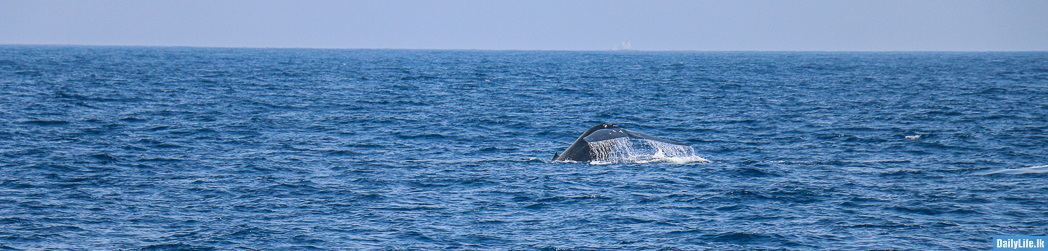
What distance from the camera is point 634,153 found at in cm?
3544

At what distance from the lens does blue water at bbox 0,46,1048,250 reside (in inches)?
864

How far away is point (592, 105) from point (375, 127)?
1969 centimetres

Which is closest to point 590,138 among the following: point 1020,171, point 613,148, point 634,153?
point 613,148

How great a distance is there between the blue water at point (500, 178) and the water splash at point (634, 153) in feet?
4.01

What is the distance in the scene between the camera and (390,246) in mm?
20891

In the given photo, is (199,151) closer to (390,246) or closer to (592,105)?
(390,246)

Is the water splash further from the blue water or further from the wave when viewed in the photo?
the wave

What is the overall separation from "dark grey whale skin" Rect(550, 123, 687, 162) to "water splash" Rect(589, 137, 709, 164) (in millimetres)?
301

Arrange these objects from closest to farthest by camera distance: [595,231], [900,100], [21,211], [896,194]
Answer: [595,231]
[21,211]
[896,194]
[900,100]

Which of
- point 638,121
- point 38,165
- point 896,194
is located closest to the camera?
point 896,194

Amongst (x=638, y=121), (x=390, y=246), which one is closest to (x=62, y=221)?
(x=390, y=246)

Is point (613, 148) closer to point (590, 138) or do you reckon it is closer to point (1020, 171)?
point (590, 138)

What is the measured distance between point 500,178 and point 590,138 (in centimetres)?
357

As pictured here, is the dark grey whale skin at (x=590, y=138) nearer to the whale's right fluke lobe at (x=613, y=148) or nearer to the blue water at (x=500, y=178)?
the whale's right fluke lobe at (x=613, y=148)
